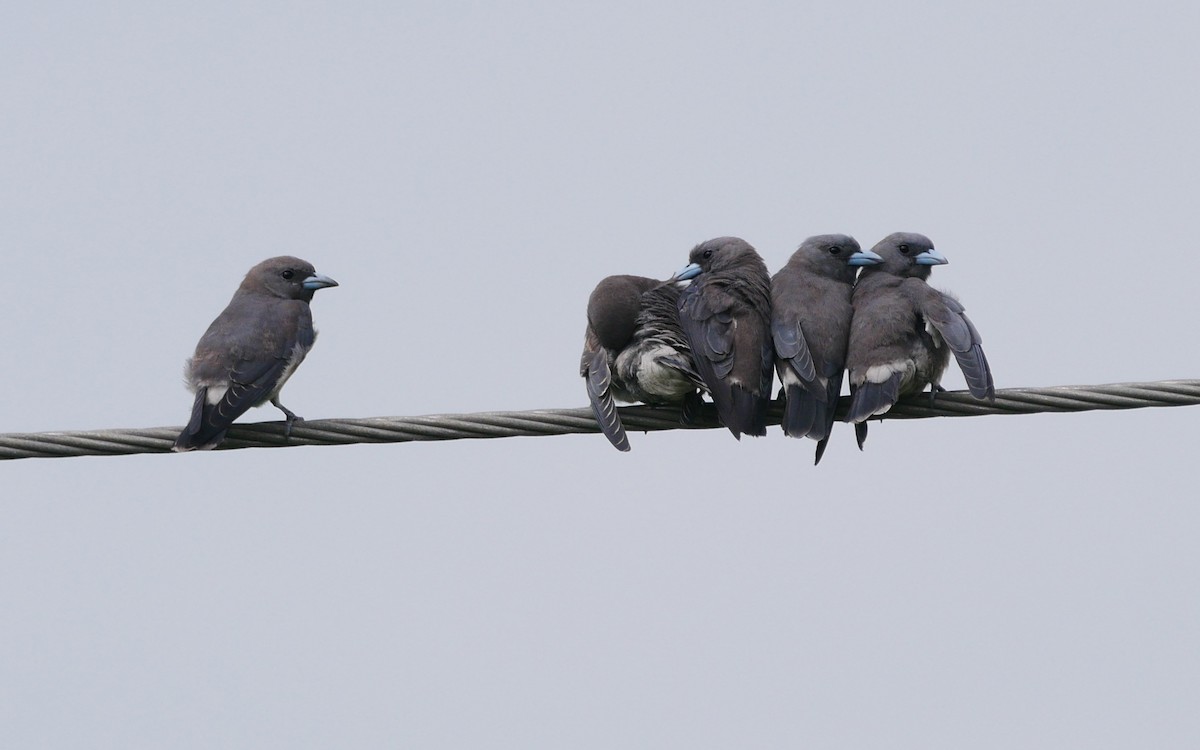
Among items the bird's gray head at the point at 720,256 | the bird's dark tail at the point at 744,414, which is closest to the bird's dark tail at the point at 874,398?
the bird's dark tail at the point at 744,414

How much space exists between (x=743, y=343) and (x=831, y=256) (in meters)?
1.46

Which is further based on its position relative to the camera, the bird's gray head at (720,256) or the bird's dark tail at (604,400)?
the bird's gray head at (720,256)

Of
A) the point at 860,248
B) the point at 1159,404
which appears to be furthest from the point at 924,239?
the point at 1159,404

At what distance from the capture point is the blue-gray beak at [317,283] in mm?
10883

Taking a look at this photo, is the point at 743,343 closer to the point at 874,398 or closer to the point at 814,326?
the point at 814,326

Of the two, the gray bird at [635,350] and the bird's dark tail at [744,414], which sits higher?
the gray bird at [635,350]

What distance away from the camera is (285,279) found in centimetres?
1089

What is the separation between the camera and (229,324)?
1006 centimetres

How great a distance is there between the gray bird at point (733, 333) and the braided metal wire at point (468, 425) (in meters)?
0.83

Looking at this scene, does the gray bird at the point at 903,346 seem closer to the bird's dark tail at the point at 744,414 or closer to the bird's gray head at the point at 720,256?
the bird's dark tail at the point at 744,414

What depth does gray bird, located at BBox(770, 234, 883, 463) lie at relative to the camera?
344 inches

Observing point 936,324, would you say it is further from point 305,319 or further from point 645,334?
point 305,319

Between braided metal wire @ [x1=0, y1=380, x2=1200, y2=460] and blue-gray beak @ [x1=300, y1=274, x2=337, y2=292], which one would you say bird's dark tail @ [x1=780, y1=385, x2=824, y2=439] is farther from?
blue-gray beak @ [x1=300, y1=274, x2=337, y2=292]

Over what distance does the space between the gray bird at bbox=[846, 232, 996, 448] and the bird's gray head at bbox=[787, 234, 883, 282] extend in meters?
0.51
